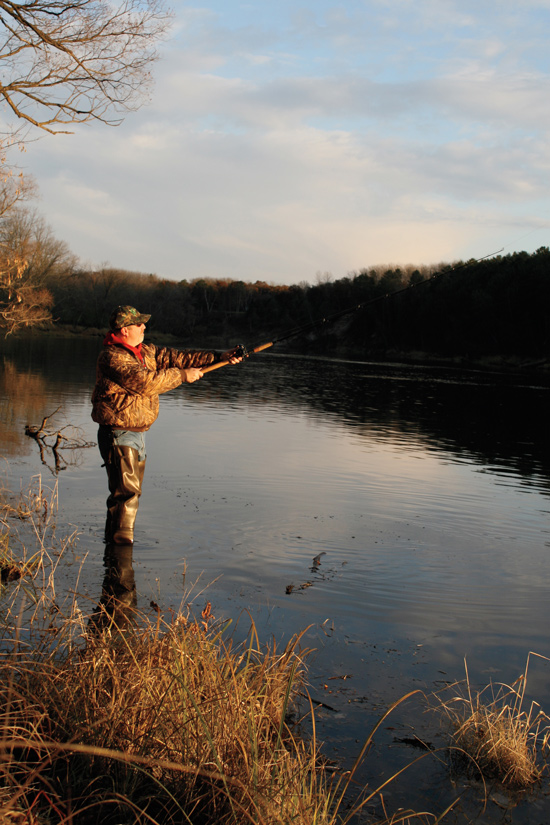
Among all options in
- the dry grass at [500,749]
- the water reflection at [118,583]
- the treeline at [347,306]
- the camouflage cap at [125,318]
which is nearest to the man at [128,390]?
the camouflage cap at [125,318]

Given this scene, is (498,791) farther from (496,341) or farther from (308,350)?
(308,350)

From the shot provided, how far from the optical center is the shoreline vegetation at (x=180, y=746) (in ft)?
8.50

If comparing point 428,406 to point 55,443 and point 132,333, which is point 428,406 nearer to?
point 55,443

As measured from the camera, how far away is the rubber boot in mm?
5984

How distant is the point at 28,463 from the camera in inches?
430

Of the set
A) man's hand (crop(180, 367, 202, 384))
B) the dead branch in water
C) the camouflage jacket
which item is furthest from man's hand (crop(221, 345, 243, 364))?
the dead branch in water

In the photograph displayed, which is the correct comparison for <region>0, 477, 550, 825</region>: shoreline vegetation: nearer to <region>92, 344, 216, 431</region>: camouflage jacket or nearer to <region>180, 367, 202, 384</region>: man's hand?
<region>92, 344, 216, 431</region>: camouflage jacket

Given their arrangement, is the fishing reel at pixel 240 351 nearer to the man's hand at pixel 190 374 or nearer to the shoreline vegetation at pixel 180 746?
the man's hand at pixel 190 374

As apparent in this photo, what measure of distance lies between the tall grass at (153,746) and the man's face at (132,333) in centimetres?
293

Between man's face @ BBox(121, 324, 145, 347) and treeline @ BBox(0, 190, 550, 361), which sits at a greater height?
treeline @ BBox(0, 190, 550, 361)

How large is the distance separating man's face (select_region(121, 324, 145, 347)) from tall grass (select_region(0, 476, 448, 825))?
115 inches

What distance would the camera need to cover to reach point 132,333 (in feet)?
19.3

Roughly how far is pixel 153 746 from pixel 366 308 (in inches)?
3491

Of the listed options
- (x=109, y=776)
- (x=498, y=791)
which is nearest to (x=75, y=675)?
(x=109, y=776)
